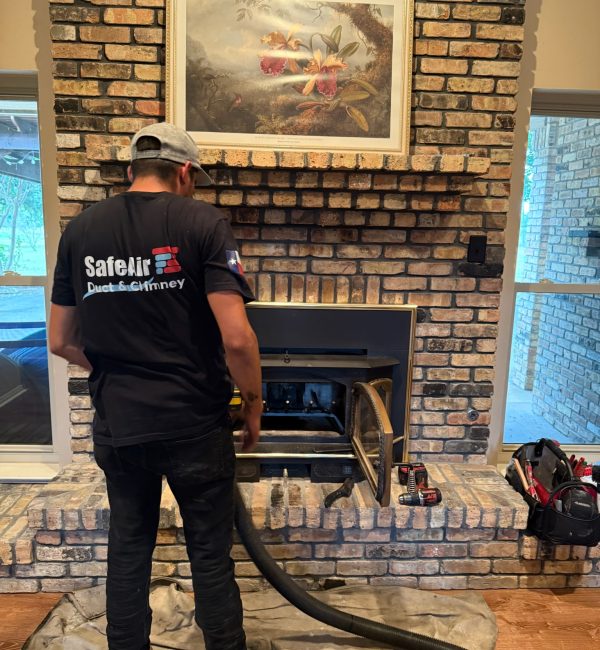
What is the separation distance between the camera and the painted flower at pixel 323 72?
2.14m

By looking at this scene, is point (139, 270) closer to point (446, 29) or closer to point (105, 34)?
point (105, 34)

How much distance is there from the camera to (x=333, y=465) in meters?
2.21

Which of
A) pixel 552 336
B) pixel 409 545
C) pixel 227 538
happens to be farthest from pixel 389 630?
pixel 552 336

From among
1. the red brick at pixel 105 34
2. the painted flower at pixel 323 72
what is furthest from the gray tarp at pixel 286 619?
the red brick at pixel 105 34

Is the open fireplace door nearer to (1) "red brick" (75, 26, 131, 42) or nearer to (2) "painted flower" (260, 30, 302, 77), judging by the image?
(2) "painted flower" (260, 30, 302, 77)

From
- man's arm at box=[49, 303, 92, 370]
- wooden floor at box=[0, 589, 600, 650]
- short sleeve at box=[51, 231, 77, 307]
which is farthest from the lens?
wooden floor at box=[0, 589, 600, 650]

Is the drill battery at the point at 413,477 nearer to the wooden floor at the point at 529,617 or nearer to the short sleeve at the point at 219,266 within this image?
the wooden floor at the point at 529,617

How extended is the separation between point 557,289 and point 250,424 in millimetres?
1868

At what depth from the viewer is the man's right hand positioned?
5.01 ft

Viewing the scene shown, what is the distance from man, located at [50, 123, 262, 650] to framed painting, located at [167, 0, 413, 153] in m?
0.78

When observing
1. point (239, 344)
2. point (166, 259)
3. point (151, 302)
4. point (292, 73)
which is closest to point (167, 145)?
point (166, 259)

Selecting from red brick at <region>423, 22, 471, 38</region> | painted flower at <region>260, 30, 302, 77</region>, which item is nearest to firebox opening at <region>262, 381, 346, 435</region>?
painted flower at <region>260, 30, 302, 77</region>

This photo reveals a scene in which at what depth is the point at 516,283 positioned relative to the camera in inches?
104

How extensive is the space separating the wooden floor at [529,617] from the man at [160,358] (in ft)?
1.98
